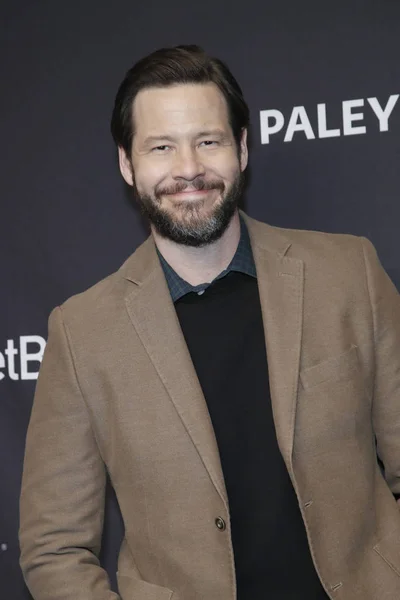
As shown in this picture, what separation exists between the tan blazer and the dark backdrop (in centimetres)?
43

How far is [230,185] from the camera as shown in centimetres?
215

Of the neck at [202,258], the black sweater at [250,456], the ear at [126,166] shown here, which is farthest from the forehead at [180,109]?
the black sweater at [250,456]

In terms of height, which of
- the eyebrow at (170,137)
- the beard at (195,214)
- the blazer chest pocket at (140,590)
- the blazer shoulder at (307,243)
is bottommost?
the blazer chest pocket at (140,590)

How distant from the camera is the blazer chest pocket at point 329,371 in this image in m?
2.02

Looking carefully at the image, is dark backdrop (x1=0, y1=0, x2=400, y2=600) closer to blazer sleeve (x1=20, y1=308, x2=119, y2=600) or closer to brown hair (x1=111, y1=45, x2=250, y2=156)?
brown hair (x1=111, y1=45, x2=250, y2=156)

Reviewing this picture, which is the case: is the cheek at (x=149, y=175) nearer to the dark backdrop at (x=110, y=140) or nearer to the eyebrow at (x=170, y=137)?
the eyebrow at (x=170, y=137)

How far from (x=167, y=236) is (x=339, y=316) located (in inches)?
19.2

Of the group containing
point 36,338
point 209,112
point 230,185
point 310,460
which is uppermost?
point 209,112

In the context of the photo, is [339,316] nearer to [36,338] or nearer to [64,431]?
[64,431]

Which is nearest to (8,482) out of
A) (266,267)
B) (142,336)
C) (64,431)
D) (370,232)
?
(64,431)

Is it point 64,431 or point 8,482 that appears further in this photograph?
point 8,482

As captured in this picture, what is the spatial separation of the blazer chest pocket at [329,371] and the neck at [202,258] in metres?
0.38

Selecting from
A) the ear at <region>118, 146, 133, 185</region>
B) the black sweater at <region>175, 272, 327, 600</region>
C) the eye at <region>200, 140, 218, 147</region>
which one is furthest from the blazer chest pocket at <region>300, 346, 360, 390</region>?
the ear at <region>118, 146, 133, 185</region>

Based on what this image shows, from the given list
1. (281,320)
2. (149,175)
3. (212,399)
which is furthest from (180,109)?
(212,399)
